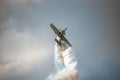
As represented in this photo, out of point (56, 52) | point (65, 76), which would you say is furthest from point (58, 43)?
point (65, 76)

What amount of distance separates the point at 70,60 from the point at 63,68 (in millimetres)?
1052

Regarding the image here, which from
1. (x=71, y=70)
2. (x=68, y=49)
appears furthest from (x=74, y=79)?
(x=68, y=49)

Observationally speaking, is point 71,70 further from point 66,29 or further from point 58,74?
point 66,29

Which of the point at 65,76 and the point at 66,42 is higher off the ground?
the point at 66,42

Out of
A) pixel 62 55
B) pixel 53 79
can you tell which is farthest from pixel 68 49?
pixel 53 79

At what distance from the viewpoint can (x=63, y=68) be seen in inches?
1501

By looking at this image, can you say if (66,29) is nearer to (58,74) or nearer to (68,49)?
(68,49)

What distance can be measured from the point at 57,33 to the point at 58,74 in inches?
168

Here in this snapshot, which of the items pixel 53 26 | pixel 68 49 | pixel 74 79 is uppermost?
pixel 53 26

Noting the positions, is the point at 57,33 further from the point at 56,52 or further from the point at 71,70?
the point at 71,70

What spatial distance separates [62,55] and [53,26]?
305 centimetres

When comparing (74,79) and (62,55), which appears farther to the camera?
(62,55)

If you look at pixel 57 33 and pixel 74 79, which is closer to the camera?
pixel 74 79

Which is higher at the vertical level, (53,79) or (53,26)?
(53,26)
